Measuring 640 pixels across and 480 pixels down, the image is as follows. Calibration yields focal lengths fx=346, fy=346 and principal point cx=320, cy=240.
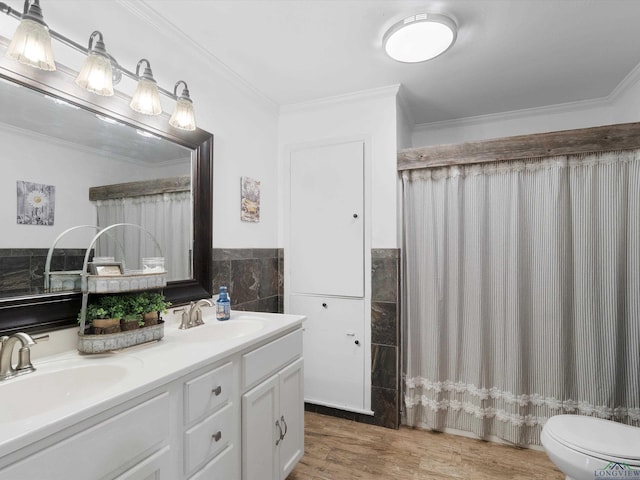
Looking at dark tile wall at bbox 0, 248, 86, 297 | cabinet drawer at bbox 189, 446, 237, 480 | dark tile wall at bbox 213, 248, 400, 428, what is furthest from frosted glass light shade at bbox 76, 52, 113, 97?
cabinet drawer at bbox 189, 446, 237, 480

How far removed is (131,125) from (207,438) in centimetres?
139

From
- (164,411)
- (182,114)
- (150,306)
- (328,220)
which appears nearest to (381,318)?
(328,220)

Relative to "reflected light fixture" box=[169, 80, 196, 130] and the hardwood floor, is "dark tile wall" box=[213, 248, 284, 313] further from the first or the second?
the hardwood floor

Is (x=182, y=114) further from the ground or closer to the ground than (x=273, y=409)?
further from the ground

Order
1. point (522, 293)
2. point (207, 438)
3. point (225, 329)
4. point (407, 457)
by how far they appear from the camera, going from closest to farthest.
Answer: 1. point (207, 438)
2. point (225, 329)
3. point (407, 457)
4. point (522, 293)

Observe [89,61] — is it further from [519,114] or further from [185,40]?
[519,114]

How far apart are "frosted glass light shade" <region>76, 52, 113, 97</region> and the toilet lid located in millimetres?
2460

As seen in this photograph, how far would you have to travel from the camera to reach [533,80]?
2371 mm

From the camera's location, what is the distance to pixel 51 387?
1.11 meters

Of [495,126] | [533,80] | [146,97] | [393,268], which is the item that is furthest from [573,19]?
[146,97]

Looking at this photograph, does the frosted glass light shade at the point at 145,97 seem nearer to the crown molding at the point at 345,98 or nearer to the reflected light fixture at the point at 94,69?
the reflected light fixture at the point at 94,69

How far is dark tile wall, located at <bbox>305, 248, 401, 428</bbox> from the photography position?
245cm

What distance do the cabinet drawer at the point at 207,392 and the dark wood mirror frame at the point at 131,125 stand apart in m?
0.59

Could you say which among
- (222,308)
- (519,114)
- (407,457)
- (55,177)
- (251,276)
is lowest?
(407,457)
